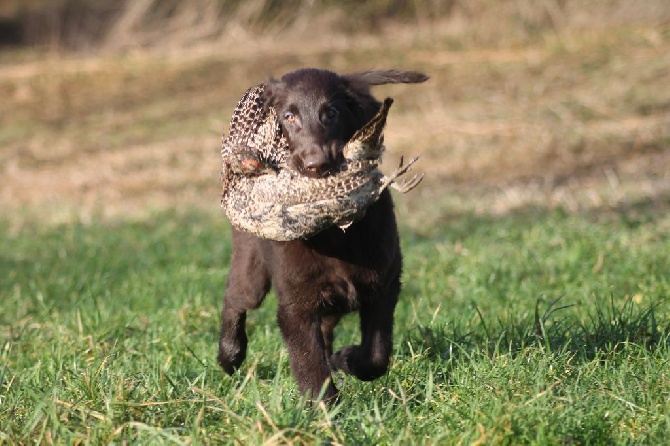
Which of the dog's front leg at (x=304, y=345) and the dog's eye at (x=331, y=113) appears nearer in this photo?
the dog's front leg at (x=304, y=345)

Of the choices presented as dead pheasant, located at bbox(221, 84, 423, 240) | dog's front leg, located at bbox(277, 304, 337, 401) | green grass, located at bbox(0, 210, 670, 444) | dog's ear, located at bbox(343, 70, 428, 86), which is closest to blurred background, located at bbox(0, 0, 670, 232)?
green grass, located at bbox(0, 210, 670, 444)

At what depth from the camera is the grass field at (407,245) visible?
312 centimetres

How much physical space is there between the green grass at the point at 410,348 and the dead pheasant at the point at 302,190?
20.0 inches

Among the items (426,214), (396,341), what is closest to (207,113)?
(426,214)

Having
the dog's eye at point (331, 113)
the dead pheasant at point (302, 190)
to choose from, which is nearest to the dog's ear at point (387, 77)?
the dog's eye at point (331, 113)

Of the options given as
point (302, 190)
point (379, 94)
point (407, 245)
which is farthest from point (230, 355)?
point (379, 94)

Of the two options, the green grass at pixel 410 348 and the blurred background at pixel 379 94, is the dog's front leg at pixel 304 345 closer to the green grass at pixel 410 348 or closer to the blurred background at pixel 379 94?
the green grass at pixel 410 348

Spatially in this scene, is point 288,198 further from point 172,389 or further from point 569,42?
point 569,42

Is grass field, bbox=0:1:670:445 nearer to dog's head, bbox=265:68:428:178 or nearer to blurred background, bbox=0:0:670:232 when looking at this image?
blurred background, bbox=0:0:670:232

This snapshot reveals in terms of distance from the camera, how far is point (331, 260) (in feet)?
12.4

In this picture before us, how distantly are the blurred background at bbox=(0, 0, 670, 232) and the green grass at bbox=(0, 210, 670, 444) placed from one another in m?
1.85

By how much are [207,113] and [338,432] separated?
12.2 metres

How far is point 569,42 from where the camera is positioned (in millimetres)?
14086

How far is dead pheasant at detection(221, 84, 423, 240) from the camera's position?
338 cm
